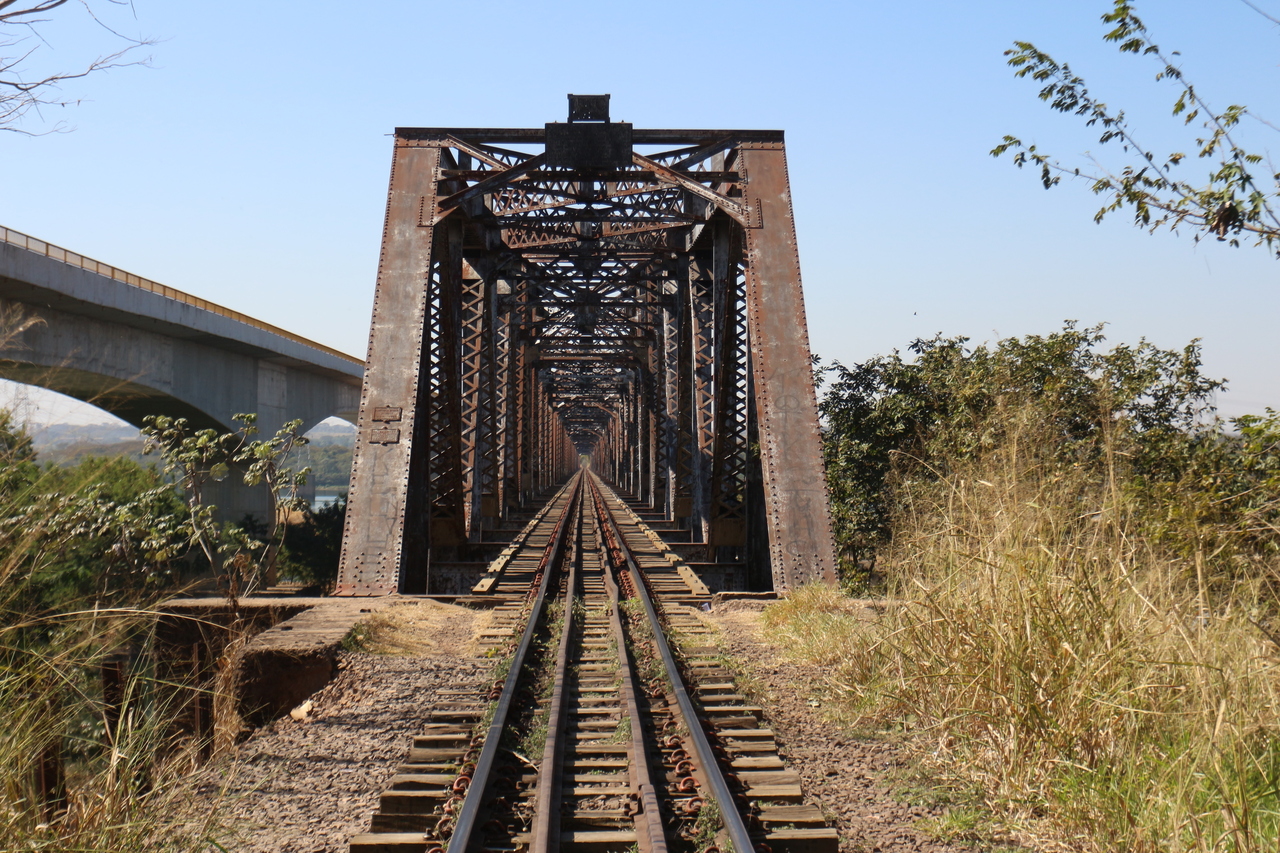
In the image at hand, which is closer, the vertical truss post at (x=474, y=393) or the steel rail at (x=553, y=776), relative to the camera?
the steel rail at (x=553, y=776)

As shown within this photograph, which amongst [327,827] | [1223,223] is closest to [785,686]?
[327,827]

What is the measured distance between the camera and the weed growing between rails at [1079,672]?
11.2ft

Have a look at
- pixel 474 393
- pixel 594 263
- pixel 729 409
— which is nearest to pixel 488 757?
pixel 729 409

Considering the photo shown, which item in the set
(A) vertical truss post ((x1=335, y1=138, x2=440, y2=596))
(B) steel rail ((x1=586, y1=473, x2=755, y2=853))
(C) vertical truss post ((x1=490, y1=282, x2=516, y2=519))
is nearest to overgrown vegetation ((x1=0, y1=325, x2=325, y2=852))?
(B) steel rail ((x1=586, y1=473, x2=755, y2=853))

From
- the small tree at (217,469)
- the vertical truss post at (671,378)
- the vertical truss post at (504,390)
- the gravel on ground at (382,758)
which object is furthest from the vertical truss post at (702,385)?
the gravel on ground at (382,758)

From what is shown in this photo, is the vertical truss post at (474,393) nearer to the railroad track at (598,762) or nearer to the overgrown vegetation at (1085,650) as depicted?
the railroad track at (598,762)

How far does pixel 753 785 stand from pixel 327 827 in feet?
6.54

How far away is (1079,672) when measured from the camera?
4117 mm

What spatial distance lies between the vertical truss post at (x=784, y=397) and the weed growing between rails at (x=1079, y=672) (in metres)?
3.82

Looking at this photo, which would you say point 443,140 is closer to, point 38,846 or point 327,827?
point 327,827

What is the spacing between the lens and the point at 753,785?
4.32 m

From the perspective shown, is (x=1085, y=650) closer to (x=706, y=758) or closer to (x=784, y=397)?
(x=706, y=758)

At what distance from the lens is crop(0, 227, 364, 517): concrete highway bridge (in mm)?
16672

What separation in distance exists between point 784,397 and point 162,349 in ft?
61.3
